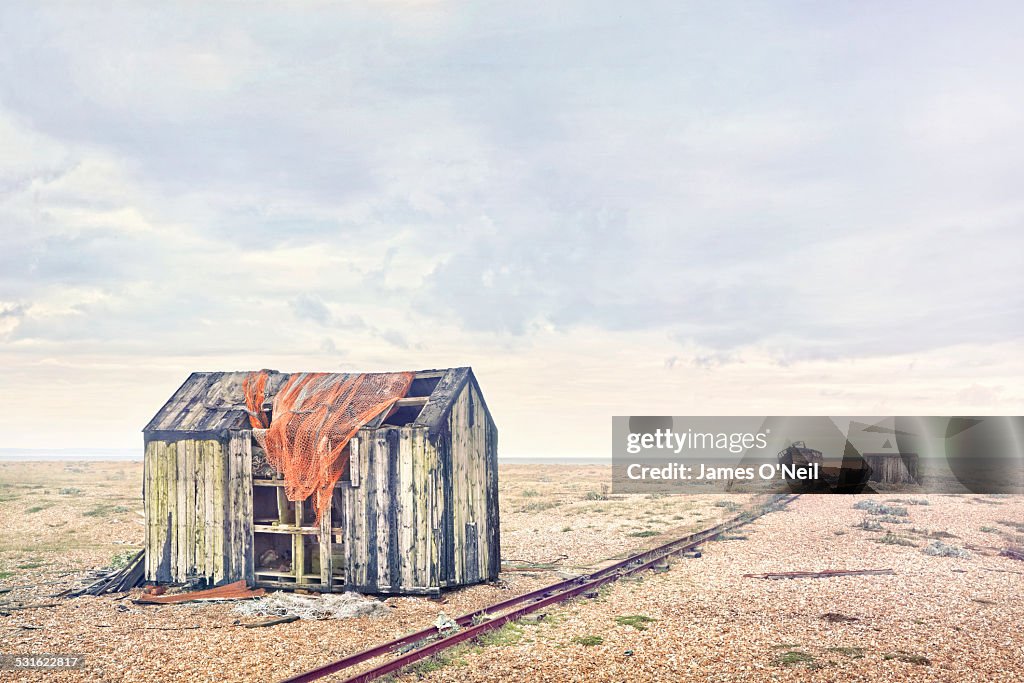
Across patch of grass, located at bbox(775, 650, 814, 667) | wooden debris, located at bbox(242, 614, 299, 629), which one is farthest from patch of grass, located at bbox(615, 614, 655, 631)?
wooden debris, located at bbox(242, 614, 299, 629)

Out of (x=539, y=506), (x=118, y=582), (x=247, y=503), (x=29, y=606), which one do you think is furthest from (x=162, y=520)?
(x=539, y=506)

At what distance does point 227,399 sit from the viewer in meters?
19.2

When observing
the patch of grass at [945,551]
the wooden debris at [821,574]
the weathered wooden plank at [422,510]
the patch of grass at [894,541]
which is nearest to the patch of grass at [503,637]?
the weathered wooden plank at [422,510]

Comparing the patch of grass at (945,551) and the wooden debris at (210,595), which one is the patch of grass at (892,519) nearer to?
the patch of grass at (945,551)

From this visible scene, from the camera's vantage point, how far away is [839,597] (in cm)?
1697

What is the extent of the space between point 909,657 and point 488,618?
6636mm

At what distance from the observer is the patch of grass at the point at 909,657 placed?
39.8 ft

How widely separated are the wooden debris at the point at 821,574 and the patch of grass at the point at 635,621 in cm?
538

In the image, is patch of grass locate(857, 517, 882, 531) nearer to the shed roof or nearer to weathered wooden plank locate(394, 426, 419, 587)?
the shed roof

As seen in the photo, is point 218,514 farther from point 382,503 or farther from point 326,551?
point 382,503

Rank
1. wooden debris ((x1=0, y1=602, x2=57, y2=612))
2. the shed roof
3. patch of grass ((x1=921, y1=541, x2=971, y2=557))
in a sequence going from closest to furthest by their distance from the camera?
1. wooden debris ((x1=0, y1=602, x2=57, y2=612))
2. the shed roof
3. patch of grass ((x1=921, y1=541, x2=971, y2=557))

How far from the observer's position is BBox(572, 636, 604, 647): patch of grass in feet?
42.0

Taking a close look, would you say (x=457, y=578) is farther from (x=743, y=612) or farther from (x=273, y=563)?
(x=743, y=612)

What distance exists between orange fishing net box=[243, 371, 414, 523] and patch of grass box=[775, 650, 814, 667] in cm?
913
